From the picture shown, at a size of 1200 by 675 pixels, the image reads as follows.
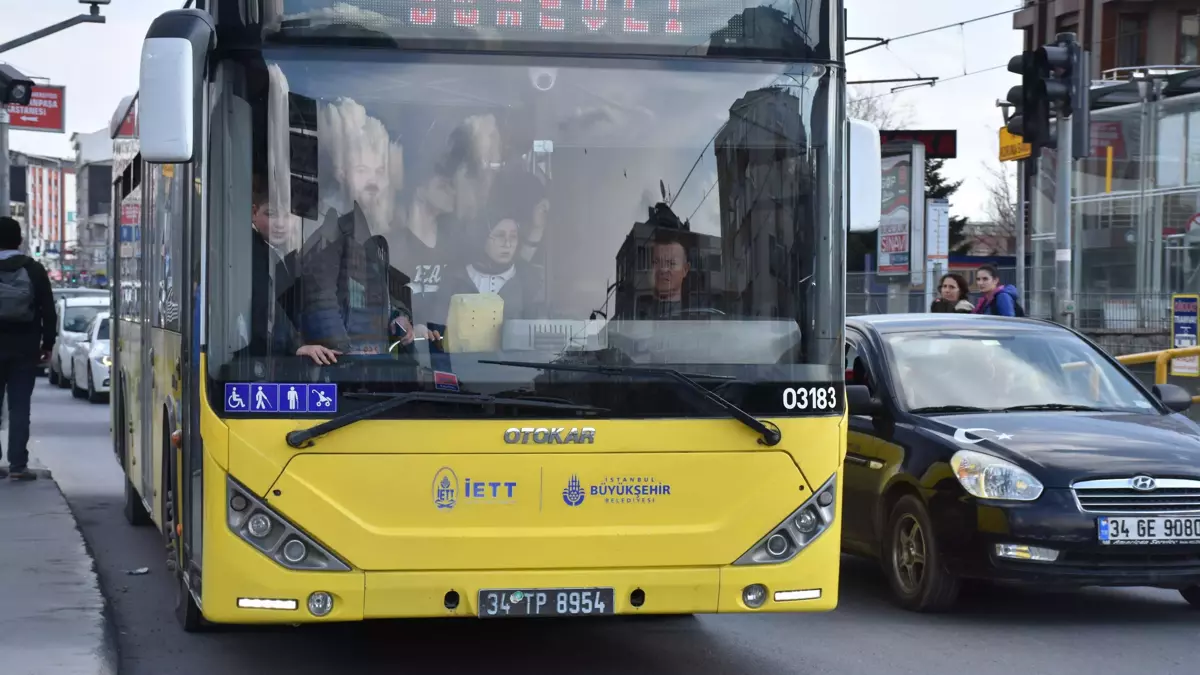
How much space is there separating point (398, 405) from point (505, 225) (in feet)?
2.44

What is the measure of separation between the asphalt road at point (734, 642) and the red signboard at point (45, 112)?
45549 millimetres

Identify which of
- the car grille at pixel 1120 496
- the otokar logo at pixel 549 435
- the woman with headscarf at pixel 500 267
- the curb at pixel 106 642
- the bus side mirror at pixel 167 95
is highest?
the bus side mirror at pixel 167 95

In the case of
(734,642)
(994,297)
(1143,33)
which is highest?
(1143,33)

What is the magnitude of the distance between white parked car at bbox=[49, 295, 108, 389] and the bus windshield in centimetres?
2679

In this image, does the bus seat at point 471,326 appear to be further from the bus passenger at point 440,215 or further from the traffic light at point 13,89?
the traffic light at point 13,89

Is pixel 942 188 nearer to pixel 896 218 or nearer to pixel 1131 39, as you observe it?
pixel 1131 39

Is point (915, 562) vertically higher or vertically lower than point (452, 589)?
lower

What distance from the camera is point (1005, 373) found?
31.8ft

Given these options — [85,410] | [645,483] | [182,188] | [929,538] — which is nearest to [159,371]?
[182,188]

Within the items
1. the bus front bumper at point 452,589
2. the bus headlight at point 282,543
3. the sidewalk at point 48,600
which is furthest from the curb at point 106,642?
the bus headlight at point 282,543

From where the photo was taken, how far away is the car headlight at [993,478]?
8297mm

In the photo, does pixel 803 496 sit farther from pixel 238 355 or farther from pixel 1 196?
pixel 1 196

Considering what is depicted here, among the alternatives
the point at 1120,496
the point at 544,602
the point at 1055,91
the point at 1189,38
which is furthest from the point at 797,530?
the point at 1189,38

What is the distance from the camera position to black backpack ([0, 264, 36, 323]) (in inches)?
495
